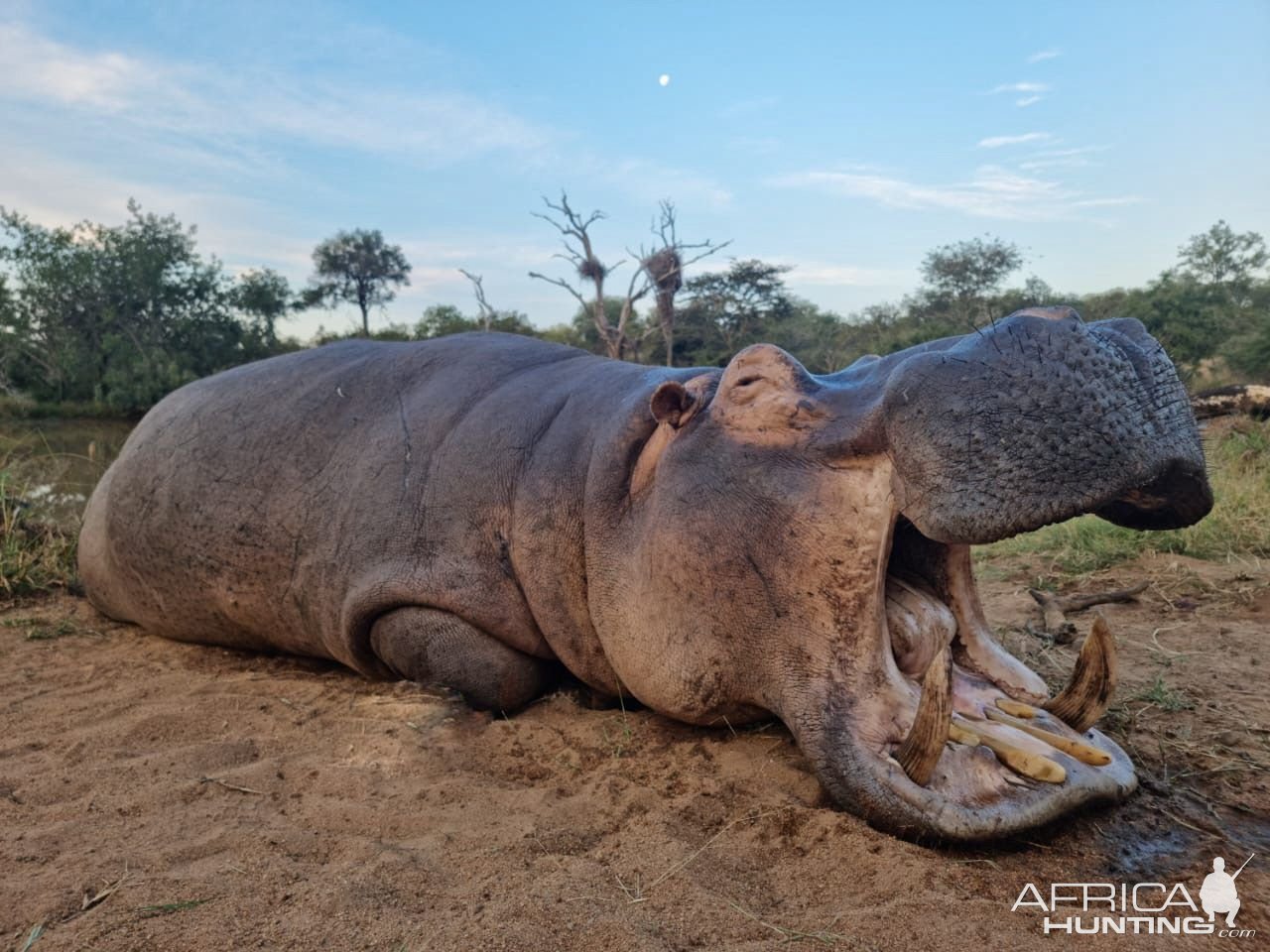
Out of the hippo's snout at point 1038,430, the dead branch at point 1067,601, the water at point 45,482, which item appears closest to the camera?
the hippo's snout at point 1038,430

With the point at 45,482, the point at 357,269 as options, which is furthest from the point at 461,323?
the point at 45,482

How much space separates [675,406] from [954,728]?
0.99 metres

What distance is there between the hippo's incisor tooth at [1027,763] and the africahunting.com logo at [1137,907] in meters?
0.21

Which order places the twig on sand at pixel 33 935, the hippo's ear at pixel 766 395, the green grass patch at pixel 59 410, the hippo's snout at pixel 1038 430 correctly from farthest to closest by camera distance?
the green grass patch at pixel 59 410
the hippo's ear at pixel 766 395
the hippo's snout at pixel 1038 430
the twig on sand at pixel 33 935

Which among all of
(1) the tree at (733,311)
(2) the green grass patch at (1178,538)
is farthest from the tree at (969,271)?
(2) the green grass patch at (1178,538)

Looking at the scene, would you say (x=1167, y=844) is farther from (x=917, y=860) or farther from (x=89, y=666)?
(x=89, y=666)

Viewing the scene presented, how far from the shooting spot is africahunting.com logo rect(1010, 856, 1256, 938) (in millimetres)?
1446

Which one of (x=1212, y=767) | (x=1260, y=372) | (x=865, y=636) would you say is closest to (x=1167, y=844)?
(x=1212, y=767)

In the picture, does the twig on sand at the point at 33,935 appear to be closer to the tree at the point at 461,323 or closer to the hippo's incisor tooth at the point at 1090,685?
the hippo's incisor tooth at the point at 1090,685

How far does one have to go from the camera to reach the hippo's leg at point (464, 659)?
2.61 m

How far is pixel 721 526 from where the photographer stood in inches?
80.8

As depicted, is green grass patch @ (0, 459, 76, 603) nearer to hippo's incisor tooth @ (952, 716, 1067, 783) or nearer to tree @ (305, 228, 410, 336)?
hippo's incisor tooth @ (952, 716, 1067, 783)

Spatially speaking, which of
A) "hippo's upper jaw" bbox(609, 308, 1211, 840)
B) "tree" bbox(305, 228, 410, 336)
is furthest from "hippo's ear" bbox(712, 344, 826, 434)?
"tree" bbox(305, 228, 410, 336)

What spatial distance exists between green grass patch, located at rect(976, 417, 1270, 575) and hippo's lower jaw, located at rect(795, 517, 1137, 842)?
193 cm
